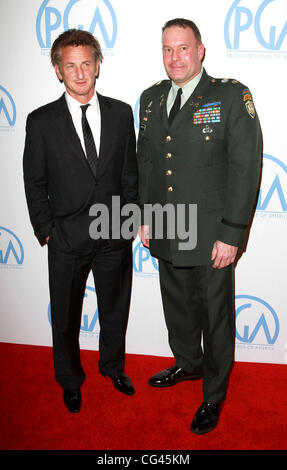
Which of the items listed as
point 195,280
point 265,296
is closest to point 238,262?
point 265,296

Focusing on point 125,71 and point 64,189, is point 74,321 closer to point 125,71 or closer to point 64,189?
point 64,189

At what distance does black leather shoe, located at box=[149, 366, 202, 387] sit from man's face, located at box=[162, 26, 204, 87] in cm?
170

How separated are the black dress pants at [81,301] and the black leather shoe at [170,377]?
0.75ft

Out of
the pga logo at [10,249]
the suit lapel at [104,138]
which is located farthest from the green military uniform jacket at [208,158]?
the pga logo at [10,249]

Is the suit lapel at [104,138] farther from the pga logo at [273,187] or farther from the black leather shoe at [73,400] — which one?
the black leather shoe at [73,400]

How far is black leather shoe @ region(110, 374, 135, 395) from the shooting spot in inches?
93.7

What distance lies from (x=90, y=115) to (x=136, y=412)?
5.34 feet

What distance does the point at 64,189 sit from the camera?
2.04m

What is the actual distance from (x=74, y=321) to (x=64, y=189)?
0.76 meters

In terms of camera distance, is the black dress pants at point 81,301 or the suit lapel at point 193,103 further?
the black dress pants at point 81,301

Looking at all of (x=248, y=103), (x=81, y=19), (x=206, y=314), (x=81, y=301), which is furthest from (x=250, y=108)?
(x=81, y=301)
